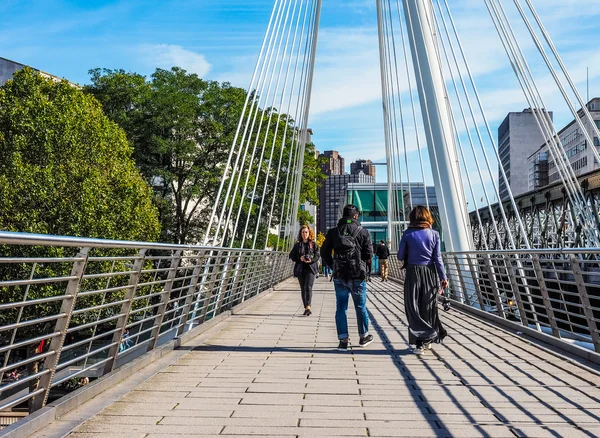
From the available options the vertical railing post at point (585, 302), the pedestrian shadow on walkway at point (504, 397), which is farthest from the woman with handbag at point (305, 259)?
the vertical railing post at point (585, 302)

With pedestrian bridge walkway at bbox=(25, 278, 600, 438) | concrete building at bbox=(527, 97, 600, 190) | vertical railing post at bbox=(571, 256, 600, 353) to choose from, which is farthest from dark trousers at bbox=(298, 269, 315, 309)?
concrete building at bbox=(527, 97, 600, 190)

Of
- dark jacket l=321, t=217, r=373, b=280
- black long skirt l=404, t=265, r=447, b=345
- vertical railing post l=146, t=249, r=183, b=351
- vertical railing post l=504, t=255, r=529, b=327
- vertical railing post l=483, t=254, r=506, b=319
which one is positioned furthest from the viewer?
vertical railing post l=483, t=254, r=506, b=319

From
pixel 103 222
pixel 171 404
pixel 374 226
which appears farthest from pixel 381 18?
pixel 374 226

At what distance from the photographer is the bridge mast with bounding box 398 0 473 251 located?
41.4 ft

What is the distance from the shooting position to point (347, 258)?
8.65 metres

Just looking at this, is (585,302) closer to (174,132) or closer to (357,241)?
(357,241)

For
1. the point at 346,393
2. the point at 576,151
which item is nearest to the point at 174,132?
the point at 346,393

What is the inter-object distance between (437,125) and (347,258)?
15.5 feet

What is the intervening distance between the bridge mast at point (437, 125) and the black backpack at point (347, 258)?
435 centimetres

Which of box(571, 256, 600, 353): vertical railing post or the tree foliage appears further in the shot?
the tree foliage

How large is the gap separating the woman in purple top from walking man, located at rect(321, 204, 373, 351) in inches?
19.4

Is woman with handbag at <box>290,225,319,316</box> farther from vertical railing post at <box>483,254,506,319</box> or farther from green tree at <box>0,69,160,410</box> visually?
green tree at <box>0,69,160,410</box>

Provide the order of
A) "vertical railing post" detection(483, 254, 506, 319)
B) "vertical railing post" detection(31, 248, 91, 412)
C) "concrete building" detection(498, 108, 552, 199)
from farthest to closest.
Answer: "concrete building" detection(498, 108, 552, 199), "vertical railing post" detection(483, 254, 506, 319), "vertical railing post" detection(31, 248, 91, 412)

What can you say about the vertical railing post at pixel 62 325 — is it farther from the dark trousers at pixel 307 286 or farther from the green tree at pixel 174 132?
the green tree at pixel 174 132
